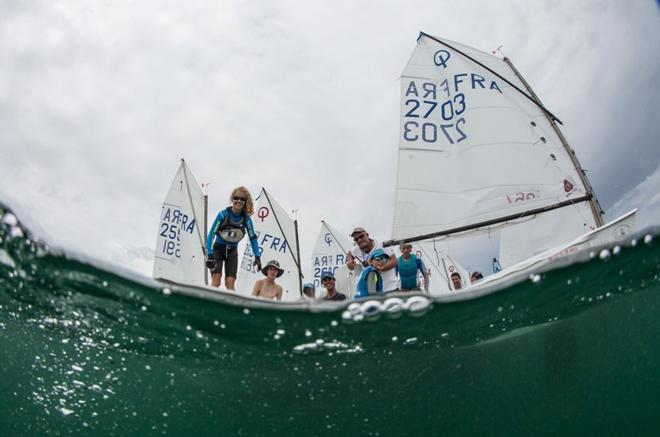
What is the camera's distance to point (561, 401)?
39.9 ft

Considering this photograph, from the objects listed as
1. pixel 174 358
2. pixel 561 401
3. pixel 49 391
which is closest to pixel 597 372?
pixel 561 401

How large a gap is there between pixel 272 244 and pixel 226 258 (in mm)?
12848

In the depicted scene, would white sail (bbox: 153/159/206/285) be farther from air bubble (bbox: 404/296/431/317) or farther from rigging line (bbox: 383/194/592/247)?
air bubble (bbox: 404/296/431/317)

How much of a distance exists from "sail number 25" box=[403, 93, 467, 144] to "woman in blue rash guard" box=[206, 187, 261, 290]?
15.8 ft

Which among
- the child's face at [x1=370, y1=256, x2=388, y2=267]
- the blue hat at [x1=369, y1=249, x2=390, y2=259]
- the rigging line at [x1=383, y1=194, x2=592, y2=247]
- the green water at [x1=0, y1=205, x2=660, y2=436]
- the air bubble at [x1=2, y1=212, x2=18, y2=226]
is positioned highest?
the rigging line at [x1=383, y1=194, x2=592, y2=247]

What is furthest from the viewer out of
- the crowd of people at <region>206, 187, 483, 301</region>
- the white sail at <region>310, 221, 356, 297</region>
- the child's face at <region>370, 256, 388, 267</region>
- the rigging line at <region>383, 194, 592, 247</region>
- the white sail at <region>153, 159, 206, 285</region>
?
the white sail at <region>310, 221, 356, 297</region>

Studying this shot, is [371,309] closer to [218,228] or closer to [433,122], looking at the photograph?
[218,228]

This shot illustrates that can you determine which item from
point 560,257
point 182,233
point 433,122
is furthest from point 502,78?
point 182,233

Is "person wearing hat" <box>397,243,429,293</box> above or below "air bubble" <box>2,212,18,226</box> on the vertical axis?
below

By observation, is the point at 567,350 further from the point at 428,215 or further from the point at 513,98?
the point at 513,98

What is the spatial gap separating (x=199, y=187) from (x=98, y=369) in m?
11.1

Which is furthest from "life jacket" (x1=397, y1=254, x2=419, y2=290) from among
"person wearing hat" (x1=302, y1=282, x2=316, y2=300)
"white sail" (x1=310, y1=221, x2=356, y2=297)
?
"white sail" (x1=310, y1=221, x2=356, y2=297)

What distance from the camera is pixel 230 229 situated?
7297 millimetres

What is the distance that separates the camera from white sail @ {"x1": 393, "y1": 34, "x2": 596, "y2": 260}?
9195 mm
